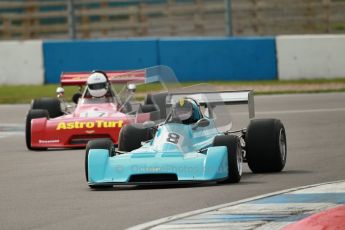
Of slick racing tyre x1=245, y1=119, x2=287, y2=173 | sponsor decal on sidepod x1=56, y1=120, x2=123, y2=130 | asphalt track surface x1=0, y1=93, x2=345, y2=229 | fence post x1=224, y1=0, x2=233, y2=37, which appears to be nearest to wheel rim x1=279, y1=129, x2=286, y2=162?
slick racing tyre x1=245, y1=119, x2=287, y2=173

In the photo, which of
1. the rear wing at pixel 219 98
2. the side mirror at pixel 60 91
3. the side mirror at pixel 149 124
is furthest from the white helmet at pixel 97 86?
the side mirror at pixel 149 124

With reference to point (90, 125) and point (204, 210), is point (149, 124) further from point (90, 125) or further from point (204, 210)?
point (90, 125)

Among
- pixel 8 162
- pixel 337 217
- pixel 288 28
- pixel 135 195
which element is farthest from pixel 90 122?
pixel 288 28

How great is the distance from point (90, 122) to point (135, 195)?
22.1 feet

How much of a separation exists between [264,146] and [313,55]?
15.3 meters

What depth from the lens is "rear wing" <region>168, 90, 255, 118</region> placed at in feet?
48.2

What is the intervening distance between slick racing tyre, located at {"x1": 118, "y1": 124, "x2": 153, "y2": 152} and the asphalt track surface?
1.99 feet

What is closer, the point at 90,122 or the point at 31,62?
the point at 90,122

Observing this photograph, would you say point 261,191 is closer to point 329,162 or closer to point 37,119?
point 329,162

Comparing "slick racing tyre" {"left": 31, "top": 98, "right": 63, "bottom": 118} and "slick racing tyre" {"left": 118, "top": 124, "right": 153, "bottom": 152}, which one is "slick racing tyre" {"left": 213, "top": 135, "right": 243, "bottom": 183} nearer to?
"slick racing tyre" {"left": 118, "top": 124, "right": 153, "bottom": 152}

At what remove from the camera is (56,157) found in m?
17.8

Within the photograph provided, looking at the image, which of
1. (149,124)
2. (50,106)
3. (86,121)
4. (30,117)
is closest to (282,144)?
(149,124)

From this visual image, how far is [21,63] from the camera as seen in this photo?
103 ft

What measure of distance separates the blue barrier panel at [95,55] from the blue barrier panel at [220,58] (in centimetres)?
53
